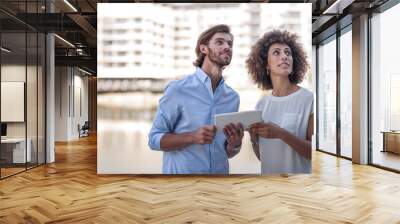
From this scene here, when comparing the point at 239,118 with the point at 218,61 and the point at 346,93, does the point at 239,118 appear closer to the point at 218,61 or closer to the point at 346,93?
the point at 218,61

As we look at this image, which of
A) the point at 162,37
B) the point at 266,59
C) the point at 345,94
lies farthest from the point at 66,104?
the point at 266,59

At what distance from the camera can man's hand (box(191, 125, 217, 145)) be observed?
665 centimetres

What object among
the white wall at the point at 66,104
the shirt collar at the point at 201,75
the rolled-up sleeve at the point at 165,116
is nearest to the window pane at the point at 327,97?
the shirt collar at the point at 201,75

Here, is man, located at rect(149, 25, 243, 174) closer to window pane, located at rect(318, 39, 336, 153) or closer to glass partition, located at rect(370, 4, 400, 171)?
glass partition, located at rect(370, 4, 400, 171)

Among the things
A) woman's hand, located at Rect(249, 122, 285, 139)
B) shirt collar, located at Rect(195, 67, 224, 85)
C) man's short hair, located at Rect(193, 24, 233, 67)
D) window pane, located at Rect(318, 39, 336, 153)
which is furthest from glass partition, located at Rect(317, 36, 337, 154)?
shirt collar, located at Rect(195, 67, 224, 85)

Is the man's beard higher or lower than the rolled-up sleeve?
higher

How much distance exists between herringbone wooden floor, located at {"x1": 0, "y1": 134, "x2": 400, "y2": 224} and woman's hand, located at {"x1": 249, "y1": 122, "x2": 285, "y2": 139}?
0.73 m

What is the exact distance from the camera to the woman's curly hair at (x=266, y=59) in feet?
22.6

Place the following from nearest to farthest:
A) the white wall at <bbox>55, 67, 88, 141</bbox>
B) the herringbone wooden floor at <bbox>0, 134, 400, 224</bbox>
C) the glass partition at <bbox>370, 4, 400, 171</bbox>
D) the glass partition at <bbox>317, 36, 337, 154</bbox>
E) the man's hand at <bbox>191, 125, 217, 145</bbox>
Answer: the herringbone wooden floor at <bbox>0, 134, 400, 224</bbox>, the man's hand at <bbox>191, 125, 217, 145</bbox>, the glass partition at <bbox>370, 4, 400, 171</bbox>, the glass partition at <bbox>317, 36, 337, 154</bbox>, the white wall at <bbox>55, 67, 88, 141</bbox>

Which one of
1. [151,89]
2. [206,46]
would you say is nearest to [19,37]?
[151,89]

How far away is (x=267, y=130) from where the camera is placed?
22.3 feet

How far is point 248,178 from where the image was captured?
6.89 meters

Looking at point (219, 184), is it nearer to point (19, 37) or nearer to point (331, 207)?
point (331, 207)

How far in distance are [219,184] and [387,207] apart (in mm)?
2447
